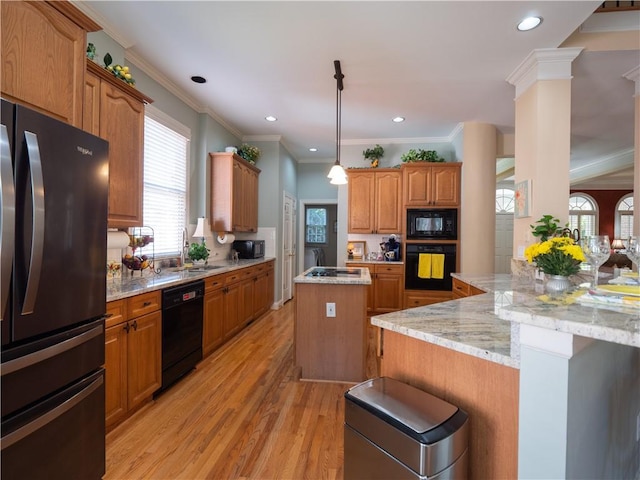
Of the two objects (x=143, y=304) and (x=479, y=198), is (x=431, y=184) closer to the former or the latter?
(x=479, y=198)

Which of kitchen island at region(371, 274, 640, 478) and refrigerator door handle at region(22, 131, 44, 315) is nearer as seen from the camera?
kitchen island at region(371, 274, 640, 478)

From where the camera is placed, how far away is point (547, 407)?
2.95ft

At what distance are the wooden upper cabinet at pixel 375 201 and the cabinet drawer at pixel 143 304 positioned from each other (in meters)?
3.41

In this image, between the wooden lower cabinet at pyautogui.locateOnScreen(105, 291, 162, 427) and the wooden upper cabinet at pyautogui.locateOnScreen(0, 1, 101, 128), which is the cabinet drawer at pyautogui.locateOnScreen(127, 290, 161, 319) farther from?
the wooden upper cabinet at pyautogui.locateOnScreen(0, 1, 101, 128)

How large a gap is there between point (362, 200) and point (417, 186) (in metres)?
0.89

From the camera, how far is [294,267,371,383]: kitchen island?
272 centimetres

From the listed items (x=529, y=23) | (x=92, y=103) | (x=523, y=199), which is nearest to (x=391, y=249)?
(x=523, y=199)

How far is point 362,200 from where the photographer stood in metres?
5.11

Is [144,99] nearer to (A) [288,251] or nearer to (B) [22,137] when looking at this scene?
(B) [22,137]

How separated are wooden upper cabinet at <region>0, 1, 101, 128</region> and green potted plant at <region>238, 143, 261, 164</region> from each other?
3.15 m

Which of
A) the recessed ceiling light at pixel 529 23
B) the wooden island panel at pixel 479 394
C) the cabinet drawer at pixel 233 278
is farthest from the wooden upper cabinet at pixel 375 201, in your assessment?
the wooden island panel at pixel 479 394

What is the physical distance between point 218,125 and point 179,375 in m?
3.38

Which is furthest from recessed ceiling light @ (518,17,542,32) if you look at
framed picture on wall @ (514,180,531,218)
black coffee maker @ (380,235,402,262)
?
black coffee maker @ (380,235,402,262)

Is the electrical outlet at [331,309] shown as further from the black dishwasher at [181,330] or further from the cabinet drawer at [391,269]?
the cabinet drawer at [391,269]
